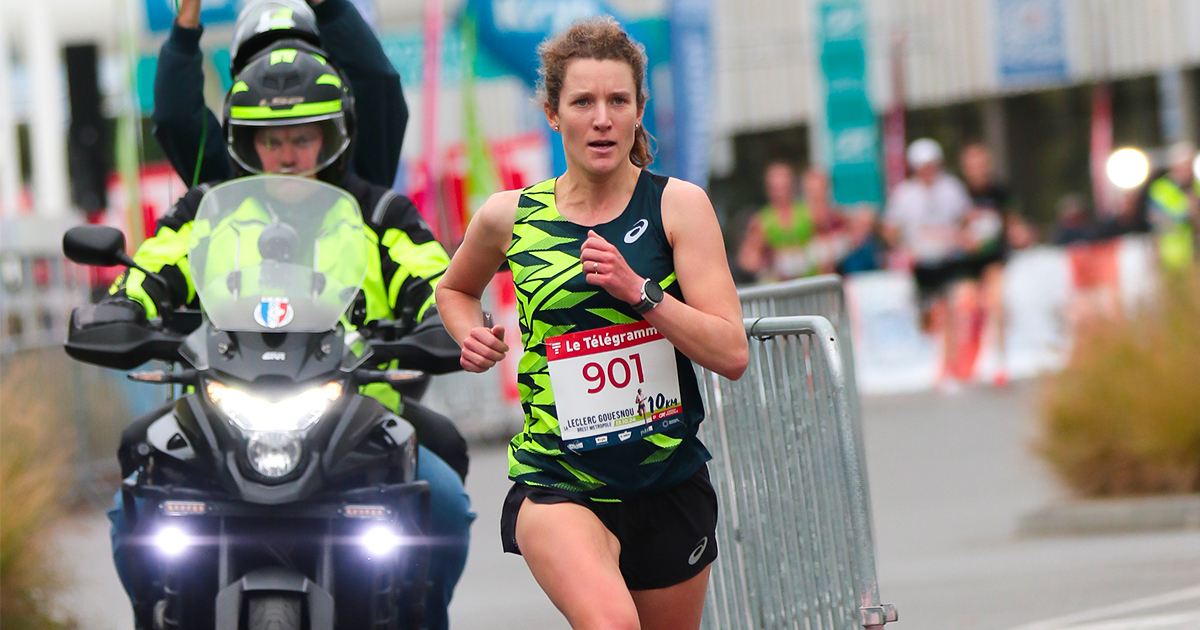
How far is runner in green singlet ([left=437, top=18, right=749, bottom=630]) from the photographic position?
398 cm

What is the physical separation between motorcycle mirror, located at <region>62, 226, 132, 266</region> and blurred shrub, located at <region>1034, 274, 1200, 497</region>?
21.1 feet

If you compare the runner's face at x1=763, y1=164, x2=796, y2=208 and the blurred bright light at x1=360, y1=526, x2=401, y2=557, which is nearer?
the blurred bright light at x1=360, y1=526, x2=401, y2=557

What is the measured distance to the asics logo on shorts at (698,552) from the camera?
162 inches

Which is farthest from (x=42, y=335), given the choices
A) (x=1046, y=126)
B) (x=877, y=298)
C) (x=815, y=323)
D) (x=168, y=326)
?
(x=1046, y=126)

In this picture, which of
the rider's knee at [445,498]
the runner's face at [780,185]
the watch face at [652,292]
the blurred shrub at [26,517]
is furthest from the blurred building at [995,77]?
the watch face at [652,292]

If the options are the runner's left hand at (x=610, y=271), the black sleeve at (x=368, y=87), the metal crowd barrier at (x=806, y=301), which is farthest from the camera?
the black sleeve at (x=368, y=87)

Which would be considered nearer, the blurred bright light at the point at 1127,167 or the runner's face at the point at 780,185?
the runner's face at the point at 780,185

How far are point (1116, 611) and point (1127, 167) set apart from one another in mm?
18596

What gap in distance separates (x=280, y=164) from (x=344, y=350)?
0.80 meters

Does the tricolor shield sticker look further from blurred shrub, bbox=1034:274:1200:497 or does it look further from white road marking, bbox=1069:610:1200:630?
blurred shrub, bbox=1034:274:1200:497

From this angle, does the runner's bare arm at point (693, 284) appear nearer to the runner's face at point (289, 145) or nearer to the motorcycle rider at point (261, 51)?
the runner's face at point (289, 145)

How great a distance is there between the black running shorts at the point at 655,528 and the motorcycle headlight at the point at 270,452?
0.63 meters

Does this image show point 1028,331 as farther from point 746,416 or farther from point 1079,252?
point 746,416

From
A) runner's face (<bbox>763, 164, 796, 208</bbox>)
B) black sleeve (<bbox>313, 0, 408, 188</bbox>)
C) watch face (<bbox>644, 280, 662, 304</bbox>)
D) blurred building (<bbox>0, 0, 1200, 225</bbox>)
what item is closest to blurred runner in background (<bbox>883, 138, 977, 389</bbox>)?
runner's face (<bbox>763, 164, 796, 208</bbox>)
